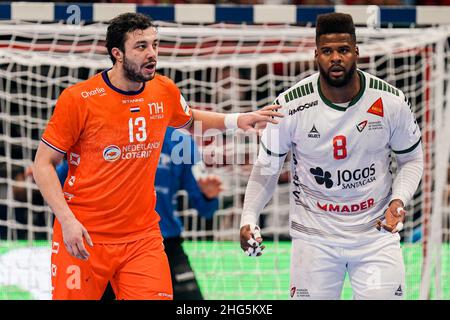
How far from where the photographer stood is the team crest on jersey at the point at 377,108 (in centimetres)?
553

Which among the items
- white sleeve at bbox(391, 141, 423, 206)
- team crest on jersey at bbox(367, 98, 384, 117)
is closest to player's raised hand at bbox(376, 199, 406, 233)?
white sleeve at bbox(391, 141, 423, 206)

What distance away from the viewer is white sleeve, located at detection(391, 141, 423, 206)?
5465 millimetres

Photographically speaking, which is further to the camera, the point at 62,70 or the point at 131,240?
the point at 62,70

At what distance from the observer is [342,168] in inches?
218

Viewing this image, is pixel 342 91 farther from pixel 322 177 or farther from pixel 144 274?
pixel 144 274

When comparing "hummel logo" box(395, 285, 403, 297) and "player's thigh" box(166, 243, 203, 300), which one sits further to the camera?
"player's thigh" box(166, 243, 203, 300)

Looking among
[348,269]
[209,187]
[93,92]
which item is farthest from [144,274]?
[209,187]

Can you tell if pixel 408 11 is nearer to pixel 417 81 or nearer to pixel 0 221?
pixel 417 81

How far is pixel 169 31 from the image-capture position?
7.36m

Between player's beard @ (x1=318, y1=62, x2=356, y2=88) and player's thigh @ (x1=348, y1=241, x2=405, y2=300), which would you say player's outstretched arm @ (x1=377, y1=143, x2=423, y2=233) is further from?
player's beard @ (x1=318, y1=62, x2=356, y2=88)

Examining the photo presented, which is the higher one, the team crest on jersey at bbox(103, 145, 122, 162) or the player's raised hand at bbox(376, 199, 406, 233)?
the team crest on jersey at bbox(103, 145, 122, 162)

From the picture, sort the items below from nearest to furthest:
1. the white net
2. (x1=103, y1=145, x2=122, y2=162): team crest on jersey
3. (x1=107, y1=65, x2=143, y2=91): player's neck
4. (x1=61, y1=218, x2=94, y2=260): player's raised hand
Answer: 1. (x1=61, y1=218, x2=94, y2=260): player's raised hand
2. (x1=103, y1=145, x2=122, y2=162): team crest on jersey
3. (x1=107, y1=65, x2=143, y2=91): player's neck
4. the white net
